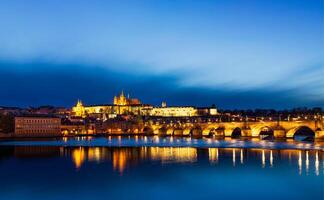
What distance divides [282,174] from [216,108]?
133m

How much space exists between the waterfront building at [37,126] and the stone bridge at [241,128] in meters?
20.9

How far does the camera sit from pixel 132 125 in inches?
4567

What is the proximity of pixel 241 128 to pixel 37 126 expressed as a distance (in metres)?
37.6

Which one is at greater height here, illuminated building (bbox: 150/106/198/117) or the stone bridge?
illuminated building (bbox: 150/106/198/117)

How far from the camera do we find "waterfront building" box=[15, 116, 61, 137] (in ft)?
275

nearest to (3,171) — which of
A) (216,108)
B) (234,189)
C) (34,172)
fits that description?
(34,172)

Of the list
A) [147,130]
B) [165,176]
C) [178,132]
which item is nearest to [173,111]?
[147,130]

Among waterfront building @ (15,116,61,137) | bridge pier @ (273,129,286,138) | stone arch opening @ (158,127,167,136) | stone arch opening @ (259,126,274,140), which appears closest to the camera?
bridge pier @ (273,129,286,138)

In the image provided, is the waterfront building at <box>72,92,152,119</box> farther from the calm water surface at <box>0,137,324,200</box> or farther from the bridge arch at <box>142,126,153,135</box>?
the calm water surface at <box>0,137,324,200</box>

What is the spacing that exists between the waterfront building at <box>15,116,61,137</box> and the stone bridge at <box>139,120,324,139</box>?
20940mm

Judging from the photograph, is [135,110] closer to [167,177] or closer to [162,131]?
[162,131]

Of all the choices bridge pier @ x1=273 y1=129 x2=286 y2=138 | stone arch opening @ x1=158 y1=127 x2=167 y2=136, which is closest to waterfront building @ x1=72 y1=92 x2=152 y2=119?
stone arch opening @ x1=158 y1=127 x2=167 y2=136

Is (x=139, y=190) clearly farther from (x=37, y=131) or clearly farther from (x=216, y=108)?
(x=216, y=108)

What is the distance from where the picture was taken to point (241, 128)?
6919 cm
